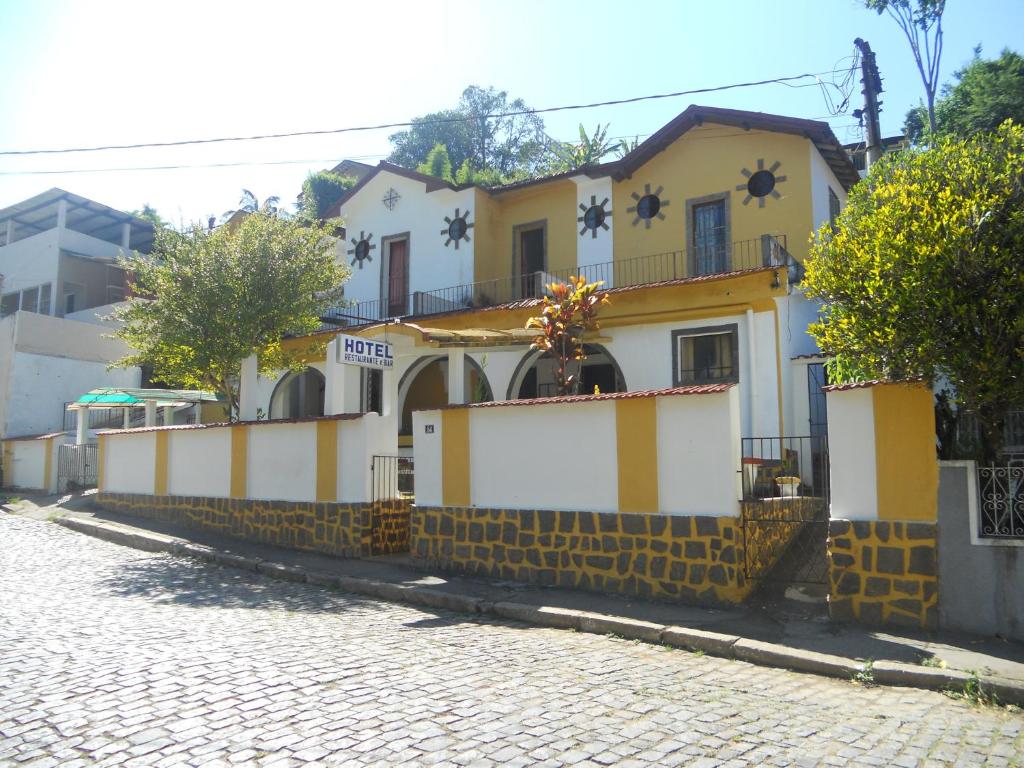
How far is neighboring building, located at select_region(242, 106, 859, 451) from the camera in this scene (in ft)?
44.5

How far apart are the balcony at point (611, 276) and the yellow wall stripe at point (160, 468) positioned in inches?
179

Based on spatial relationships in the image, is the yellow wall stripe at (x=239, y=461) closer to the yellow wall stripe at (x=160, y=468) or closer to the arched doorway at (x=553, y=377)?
the yellow wall stripe at (x=160, y=468)

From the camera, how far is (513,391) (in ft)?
55.3

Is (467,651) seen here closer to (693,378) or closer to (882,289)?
(882,289)

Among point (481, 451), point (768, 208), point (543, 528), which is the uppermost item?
point (768, 208)

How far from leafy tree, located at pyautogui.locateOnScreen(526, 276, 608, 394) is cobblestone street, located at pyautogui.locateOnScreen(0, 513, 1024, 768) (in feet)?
23.4

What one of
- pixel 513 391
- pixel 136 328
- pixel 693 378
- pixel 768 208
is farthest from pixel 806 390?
pixel 136 328

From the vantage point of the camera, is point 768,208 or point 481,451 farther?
point 768,208

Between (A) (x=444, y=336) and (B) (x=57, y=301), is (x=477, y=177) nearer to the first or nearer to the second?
(B) (x=57, y=301)

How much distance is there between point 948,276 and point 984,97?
24.4 metres

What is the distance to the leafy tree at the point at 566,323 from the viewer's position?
46.2 ft

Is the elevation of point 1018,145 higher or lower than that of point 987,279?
higher

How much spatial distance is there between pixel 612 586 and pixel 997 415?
4102mm

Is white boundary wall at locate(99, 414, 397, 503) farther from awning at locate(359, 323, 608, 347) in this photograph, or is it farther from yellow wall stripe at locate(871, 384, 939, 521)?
yellow wall stripe at locate(871, 384, 939, 521)
